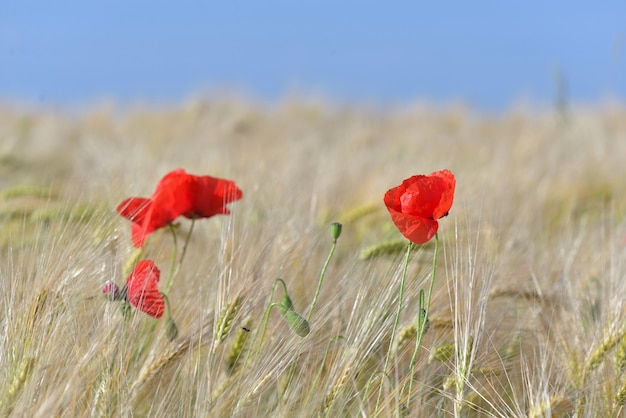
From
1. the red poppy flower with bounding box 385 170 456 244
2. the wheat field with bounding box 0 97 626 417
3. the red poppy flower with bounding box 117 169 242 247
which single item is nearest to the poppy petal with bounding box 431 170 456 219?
the red poppy flower with bounding box 385 170 456 244

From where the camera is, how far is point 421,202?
105 cm

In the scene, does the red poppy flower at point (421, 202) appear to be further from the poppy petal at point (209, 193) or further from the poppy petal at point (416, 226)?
the poppy petal at point (209, 193)

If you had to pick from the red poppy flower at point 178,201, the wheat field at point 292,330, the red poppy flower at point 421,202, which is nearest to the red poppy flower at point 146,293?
the wheat field at point 292,330

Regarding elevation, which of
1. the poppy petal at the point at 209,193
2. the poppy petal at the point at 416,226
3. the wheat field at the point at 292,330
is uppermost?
the poppy petal at the point at 209,193

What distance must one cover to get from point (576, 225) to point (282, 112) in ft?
22.6

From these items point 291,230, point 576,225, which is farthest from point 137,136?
point 291,230

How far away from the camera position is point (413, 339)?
4.16 feet

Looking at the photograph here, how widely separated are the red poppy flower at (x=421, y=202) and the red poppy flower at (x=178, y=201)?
1.08 ft

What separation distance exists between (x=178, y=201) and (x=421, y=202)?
44cm

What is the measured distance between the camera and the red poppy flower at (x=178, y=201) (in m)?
1.30

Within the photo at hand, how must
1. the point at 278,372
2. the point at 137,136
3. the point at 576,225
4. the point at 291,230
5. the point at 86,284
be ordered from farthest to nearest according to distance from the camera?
the point at 137,136 → the point at 576,225 → the point at 291,230 → the point at 86,284 → the point at 278,372

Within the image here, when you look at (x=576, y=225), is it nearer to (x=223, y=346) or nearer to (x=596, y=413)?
(x=596, y=413)

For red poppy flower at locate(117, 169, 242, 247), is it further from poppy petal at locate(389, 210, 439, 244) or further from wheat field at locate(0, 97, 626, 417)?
poppy petal at locate(389, 210, 439, 244)

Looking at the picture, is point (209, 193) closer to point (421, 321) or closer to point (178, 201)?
point (178, 201)
